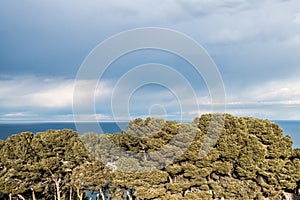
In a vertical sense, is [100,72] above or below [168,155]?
above

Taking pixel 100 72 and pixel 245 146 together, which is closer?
pixel 100 72

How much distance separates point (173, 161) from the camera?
51.8ft

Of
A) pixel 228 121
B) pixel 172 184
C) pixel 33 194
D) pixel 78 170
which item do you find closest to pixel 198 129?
pixel 228 121

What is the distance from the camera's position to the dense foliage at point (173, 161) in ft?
50.4

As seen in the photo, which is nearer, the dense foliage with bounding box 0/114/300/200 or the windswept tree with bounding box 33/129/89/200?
the dense foliage with bounding box 0/114/300/200

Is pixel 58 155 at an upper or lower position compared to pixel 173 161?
upper

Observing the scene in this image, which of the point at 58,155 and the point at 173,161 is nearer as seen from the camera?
the point at 173,161

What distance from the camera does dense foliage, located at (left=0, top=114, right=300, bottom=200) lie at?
1536 cm

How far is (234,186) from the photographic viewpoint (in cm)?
1567

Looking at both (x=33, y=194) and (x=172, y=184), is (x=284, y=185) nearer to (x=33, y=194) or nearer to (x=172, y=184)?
(x=172, y=184)

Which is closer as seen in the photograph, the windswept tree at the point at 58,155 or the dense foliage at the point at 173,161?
the dense foliage at the point at 173,161

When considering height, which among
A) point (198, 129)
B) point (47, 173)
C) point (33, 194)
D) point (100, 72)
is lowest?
point (33, 194)

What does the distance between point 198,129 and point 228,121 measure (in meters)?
1.64

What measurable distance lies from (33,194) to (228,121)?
1057 cm
